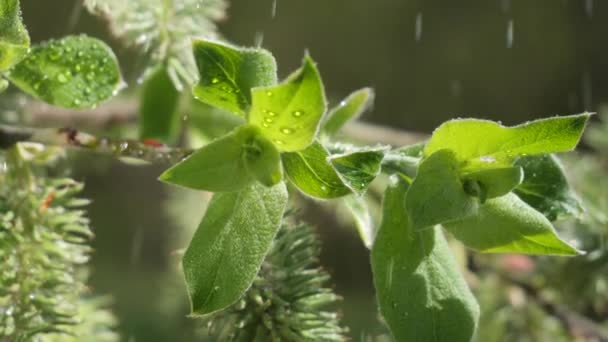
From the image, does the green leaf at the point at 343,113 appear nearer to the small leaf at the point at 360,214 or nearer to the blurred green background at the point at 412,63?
the small leaf at the point at 360,214

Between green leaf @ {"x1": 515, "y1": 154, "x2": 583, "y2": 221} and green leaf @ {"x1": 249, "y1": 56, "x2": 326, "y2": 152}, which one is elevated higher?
green leaf @ {"x1": 249, "y1": 56, "x2": 326, "y2": 152}

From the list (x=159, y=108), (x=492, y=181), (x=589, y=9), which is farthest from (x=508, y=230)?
(x=589, y=9)

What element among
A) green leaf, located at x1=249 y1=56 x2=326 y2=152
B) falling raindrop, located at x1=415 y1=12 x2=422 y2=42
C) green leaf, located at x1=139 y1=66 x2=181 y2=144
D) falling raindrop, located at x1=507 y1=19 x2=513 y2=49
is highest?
green leaf, located at x1=249 y1=56 x2=326 y2=152

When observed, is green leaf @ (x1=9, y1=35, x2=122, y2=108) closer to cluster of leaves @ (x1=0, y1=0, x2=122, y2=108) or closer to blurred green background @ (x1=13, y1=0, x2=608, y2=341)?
cluster of leaves @ (x1=0, y1=0, x2=122, y2=108)

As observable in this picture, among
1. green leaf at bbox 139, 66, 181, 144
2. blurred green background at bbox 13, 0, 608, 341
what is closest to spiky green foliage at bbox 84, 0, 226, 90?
green leaf at bbox 139, 66, 181, 144

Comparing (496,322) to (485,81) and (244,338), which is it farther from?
(485,81)

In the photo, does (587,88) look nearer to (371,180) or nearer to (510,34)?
(510,34)
